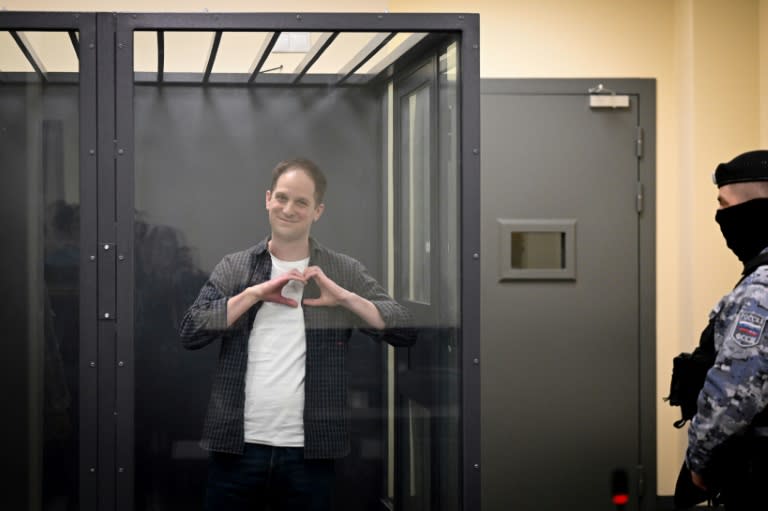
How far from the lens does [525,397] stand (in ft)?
16.7

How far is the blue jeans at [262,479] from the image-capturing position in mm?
2902

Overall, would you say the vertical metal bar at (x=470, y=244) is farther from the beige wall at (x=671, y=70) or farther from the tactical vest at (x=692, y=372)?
the beige wall at (x=671, y=70)

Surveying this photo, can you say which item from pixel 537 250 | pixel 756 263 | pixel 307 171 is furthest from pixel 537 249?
pixel 307 171

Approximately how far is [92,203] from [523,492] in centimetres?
298

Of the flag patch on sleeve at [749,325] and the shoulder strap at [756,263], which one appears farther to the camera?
the shoulder strap at [756,263]

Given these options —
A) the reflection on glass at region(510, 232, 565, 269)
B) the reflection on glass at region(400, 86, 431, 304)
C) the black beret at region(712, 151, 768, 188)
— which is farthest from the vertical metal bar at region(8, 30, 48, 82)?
the reflection on glass at region(510, 232, 565, 269)

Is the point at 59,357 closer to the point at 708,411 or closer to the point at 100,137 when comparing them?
the point at 100,137

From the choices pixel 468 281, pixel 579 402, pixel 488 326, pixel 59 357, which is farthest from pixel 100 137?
pixel 579 402

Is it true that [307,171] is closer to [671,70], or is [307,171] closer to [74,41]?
[74,41]

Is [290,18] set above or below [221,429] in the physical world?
above

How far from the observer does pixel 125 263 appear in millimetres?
2941

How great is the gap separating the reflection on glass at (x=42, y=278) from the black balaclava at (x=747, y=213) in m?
1.98

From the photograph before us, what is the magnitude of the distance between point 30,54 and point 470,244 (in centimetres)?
140

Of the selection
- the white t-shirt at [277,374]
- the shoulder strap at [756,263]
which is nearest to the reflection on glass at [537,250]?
the shoulder strap at [756,263]
